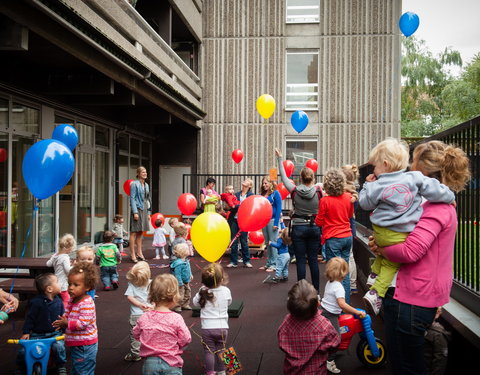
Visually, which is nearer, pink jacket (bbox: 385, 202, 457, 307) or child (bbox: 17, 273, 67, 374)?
pink jacket (bbox: 385, 202, 457, 307)

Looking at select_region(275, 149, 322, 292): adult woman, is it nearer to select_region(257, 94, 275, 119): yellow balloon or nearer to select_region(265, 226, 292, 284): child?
select_region(265, 226, 292, 284): child

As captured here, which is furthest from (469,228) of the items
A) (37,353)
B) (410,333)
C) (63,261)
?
(63,261)

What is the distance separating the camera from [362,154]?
621 inches

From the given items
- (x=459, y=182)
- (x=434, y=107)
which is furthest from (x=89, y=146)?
(x=434, y=107)

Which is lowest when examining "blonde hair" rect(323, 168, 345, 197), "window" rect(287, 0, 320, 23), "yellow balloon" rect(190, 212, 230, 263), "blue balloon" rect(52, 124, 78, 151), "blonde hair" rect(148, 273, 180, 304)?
"blonde hair" rect(148, 273, 180, 304)

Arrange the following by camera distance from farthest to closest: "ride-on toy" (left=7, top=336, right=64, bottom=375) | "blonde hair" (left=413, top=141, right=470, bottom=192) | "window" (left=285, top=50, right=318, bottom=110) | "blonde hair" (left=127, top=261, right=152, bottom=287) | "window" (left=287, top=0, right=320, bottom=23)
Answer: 1. "window" (left=285, top=50, right=318, bottom=110)
2. "window" (left=287, top=0, right=320, bottom=23)
3. "blonde hair" (left=127, top=261, right=152, bottom=287)
4. "ride-on toy" (left=7, top=336, right=64, bottom=375)
5. "blonde hair" (left=413, top=141, right=470, bottom=192)

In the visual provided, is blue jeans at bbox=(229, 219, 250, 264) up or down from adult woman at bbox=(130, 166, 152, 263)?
down

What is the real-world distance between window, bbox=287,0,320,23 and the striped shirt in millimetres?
14370

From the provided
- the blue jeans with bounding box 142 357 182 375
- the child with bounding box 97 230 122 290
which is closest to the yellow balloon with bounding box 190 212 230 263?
the blue jeans with bounding box 142 357 182 375

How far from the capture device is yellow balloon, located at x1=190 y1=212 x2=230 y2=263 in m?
4.49

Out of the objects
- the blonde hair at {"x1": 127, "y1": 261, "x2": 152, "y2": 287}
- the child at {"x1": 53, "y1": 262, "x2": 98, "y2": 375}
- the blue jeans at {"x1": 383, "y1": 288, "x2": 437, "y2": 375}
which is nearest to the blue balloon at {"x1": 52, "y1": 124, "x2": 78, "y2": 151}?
the blonde hair at {"x1": 127, "y1": 261, "x2": 152, "y2": 287}

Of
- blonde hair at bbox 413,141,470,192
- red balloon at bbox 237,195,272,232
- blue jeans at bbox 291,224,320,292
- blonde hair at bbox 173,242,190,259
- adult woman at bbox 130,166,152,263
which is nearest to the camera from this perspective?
blonde hair at bbox 413,141,470,192

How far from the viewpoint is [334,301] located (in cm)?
420

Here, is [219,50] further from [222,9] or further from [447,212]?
[447,212]
